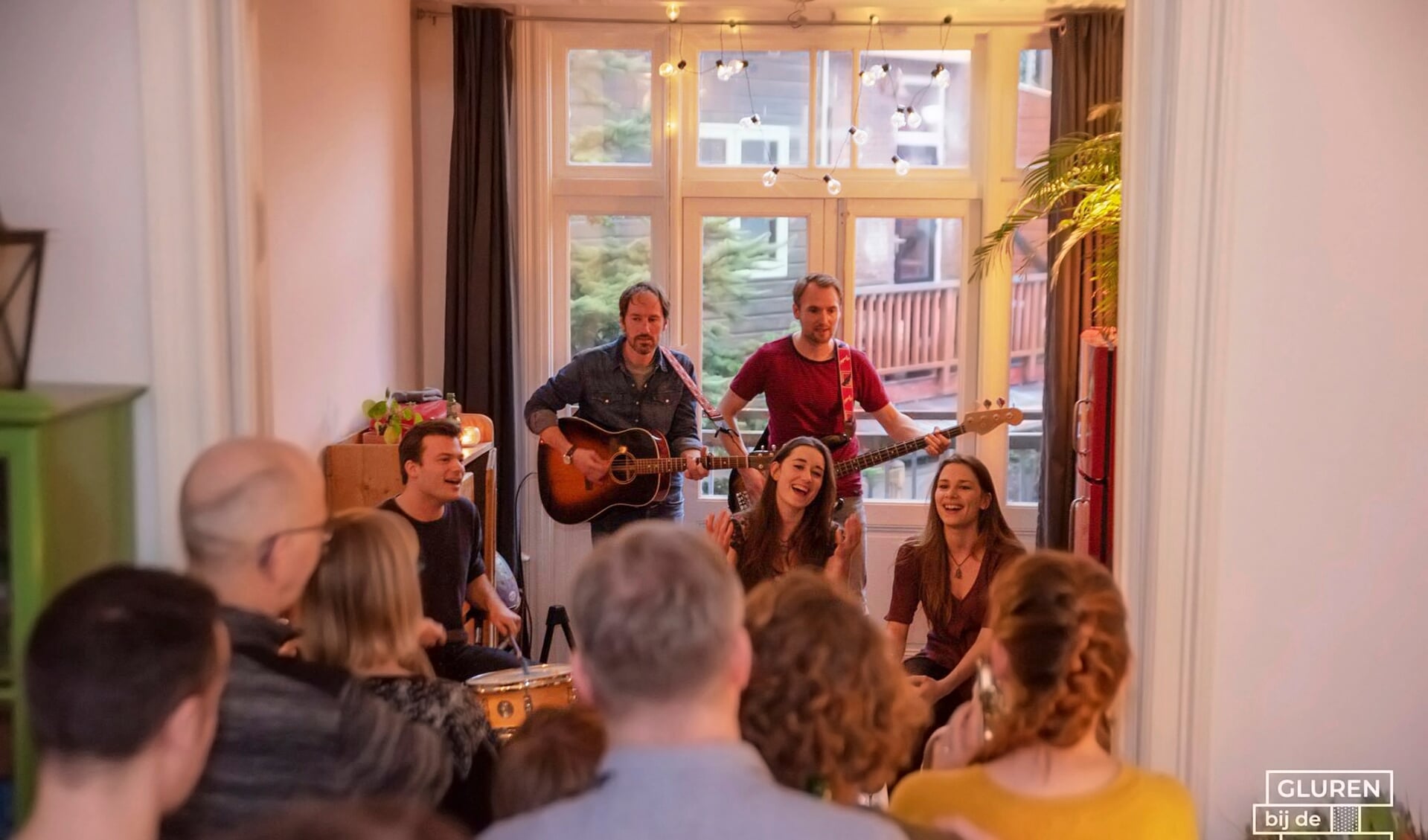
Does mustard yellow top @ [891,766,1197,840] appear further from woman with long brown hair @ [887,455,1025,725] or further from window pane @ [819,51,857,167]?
window pane @ [819,51,857,167]

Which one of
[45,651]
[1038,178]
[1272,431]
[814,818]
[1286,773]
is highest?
[1038,178]

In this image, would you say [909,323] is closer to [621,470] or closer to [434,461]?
[621,470]

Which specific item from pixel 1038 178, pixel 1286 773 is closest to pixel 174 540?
pixel 1286 773

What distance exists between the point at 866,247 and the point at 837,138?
1.55ft

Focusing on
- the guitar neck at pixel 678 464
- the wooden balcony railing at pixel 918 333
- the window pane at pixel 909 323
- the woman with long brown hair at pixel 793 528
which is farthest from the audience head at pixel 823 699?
the wooden balcony railing at pixel 918 333

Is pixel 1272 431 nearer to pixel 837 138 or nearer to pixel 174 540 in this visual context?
pixel 174 540

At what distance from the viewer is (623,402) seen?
190 inches

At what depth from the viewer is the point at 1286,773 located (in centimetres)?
224

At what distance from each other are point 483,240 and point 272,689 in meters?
3.79

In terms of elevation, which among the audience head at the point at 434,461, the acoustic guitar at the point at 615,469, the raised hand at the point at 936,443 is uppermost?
the audience head at the point at 434,461

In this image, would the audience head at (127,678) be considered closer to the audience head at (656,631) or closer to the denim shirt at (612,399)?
the audience head at (656,631)

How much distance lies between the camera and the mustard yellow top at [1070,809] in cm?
164

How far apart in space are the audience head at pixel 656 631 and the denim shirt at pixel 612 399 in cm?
345

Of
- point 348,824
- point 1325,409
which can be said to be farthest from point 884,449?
point 348,824
